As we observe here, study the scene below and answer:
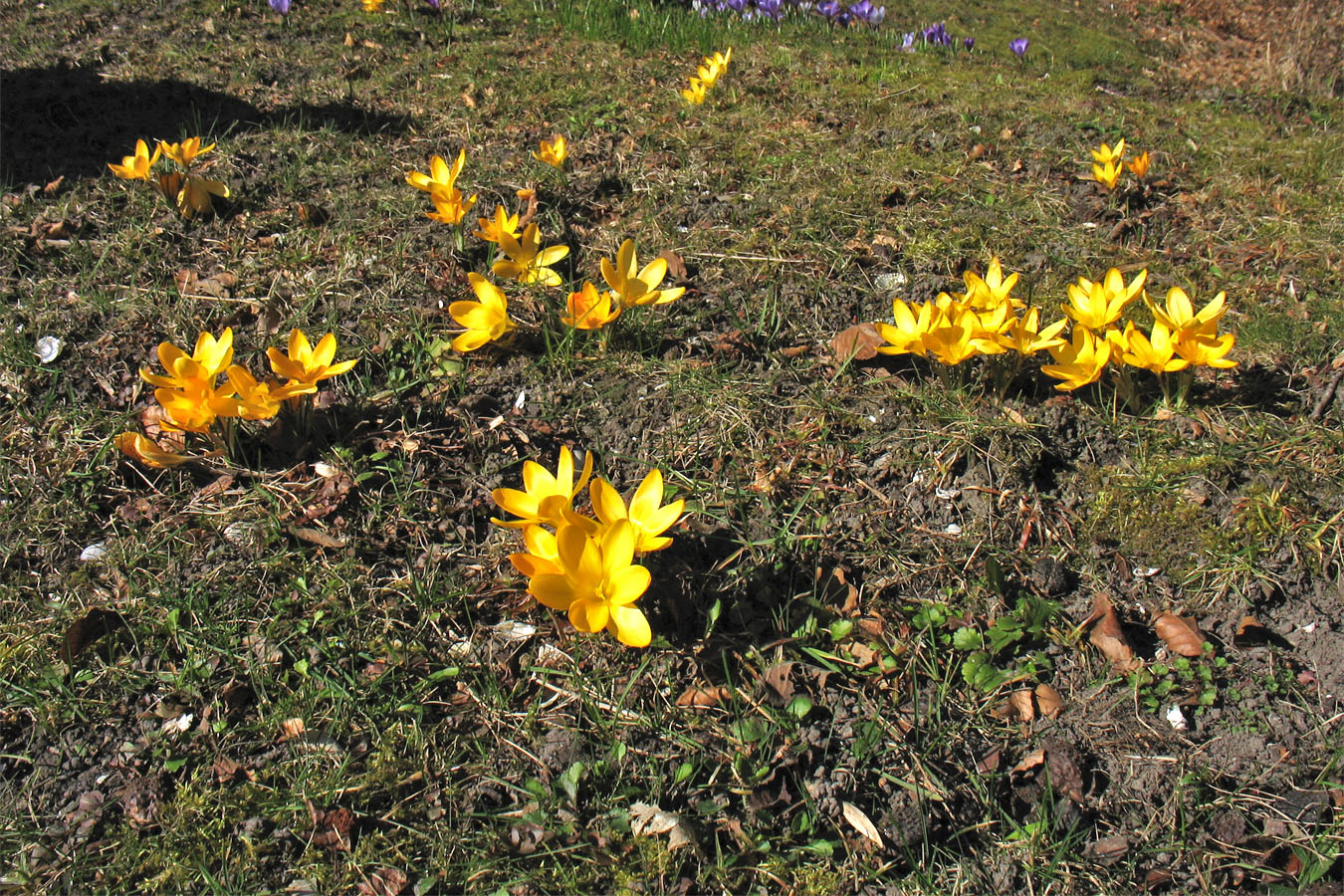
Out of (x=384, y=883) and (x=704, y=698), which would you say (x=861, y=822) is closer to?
(x=704, y=698)

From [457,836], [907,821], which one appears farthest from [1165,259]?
[457,836]

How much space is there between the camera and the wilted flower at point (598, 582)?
171 cm

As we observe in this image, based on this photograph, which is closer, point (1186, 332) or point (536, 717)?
point (536, 717)

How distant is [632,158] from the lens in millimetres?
3674

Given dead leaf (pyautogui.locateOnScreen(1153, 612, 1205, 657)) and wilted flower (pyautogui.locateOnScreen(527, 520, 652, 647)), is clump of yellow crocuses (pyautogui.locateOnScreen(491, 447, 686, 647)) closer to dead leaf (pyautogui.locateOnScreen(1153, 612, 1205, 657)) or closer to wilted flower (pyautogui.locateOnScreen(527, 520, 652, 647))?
wilted flower (pyautogui.locateOnScreen(527, 520, 652, 647))

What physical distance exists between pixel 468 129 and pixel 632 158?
0.74m

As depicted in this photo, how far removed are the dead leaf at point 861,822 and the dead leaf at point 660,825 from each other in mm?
305

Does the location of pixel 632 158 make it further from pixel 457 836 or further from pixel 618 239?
pixel 457 836

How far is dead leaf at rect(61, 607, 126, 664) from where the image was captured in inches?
75.4

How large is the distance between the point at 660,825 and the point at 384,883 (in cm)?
51

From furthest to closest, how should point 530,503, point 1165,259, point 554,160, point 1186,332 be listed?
point 554,160, point 1165,259, point 1186,332, point 530,503

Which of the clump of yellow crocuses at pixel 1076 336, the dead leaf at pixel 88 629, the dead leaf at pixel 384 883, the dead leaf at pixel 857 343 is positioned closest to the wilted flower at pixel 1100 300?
the clump of yellow crocuses at pixel 1076 336

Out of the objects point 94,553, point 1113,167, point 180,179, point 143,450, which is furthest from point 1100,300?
point 180,179

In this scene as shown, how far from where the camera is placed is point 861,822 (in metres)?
1.69
